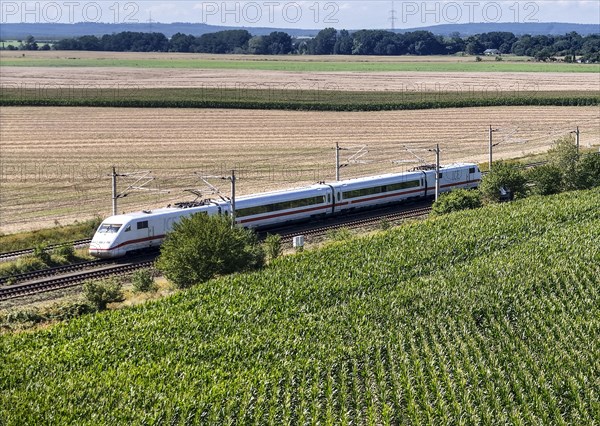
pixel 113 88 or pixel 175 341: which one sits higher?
pixel 113 88

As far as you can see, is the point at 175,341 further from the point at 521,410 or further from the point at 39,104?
the point at 39,104

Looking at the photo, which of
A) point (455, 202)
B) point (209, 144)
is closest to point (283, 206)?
point (455, 202)

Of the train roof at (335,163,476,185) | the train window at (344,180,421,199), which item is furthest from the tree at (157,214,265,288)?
the train roof at (335,163,476,185)

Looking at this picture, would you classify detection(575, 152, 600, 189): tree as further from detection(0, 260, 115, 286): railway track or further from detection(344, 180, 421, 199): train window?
detection(0, 260, 115, 286): railway track

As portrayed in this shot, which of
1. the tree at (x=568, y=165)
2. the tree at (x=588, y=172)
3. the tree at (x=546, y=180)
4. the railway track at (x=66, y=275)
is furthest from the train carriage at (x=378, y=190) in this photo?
the tree at (x=588, y=172)

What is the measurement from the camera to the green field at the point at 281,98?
110062 mm

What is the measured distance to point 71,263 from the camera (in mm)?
46562

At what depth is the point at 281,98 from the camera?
118 m

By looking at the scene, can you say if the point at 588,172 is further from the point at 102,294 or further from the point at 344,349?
the point at 344,349

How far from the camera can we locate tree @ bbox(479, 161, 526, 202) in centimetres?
5859

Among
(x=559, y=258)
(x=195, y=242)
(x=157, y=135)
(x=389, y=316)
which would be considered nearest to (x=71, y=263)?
(x=195, y=242)

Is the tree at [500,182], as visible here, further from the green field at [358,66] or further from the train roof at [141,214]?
the green field at [358,66]

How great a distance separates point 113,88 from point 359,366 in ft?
357

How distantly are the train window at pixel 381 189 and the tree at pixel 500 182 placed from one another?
4514 millimetres
